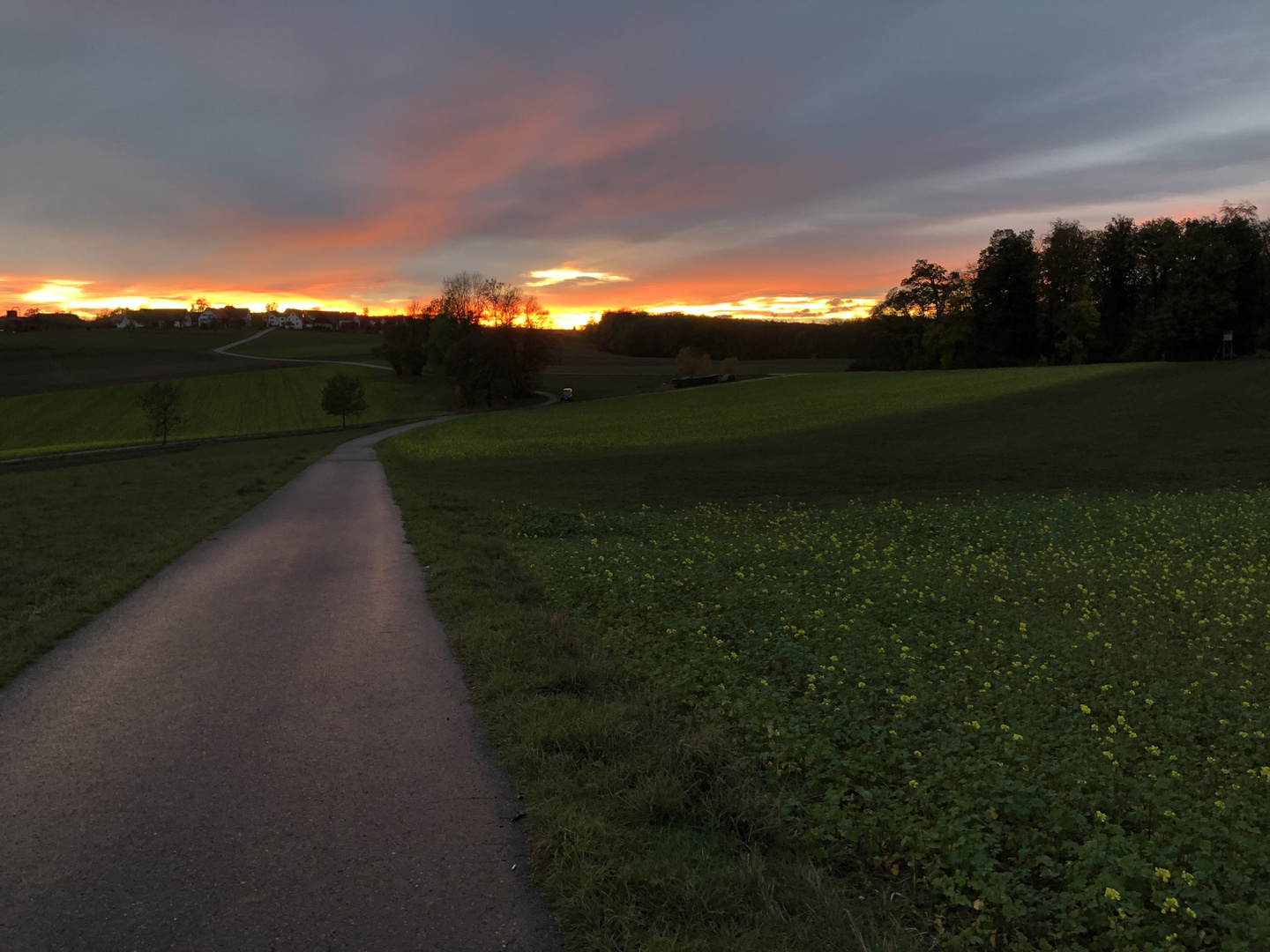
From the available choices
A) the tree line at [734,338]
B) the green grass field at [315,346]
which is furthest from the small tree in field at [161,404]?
the tree line at [734,338]

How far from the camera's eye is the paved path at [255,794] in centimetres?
434

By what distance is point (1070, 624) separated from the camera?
10086 mm

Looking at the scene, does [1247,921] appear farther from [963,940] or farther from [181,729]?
[181,729]

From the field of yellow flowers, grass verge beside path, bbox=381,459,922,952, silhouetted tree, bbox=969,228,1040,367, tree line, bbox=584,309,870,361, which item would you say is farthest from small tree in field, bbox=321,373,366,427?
tree line, bbox=584,309,870,361

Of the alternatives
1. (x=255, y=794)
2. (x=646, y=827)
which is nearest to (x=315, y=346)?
(x=255, y=794)

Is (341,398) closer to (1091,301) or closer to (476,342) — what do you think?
(476,342)

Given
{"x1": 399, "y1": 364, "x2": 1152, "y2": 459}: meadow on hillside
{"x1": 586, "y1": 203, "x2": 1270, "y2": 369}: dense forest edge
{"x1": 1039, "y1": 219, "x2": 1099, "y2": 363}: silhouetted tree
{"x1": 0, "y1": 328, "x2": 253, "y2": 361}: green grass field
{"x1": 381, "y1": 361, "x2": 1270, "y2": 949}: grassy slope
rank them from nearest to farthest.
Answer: {"x1": 381, "y1": 361, "x2": 1270, "y2": 949}: grassy slope
{"x1": 399, "y1": 364, "x2": 1152, "y2": 459}: meadow on hillside
{"x1": 586, "y1": 203, "x2": 1270, "y2": 369}: dense forest edge
{"x1": 1039, "y1": 219, "x2": 1099, "y2": 363}: silhouetted tree
{"x1": 0, "y1": 328, "x2": 253, "y2": 361}: green grass field

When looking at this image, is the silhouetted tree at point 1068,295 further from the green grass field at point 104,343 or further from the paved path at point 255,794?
the green grass field at point 104,343

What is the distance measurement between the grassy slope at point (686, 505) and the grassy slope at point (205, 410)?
82.4 feet

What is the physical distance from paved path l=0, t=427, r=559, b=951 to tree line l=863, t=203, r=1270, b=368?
8914 cm

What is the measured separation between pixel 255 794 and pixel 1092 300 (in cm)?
9823

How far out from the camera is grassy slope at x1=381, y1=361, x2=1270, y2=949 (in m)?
4.58

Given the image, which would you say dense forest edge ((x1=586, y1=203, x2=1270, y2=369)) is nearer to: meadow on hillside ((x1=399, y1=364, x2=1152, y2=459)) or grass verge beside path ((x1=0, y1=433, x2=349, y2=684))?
meadow on hillside ((x1=399, y1=364, x2=1152, y2=459))

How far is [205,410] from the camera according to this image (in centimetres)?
7962
